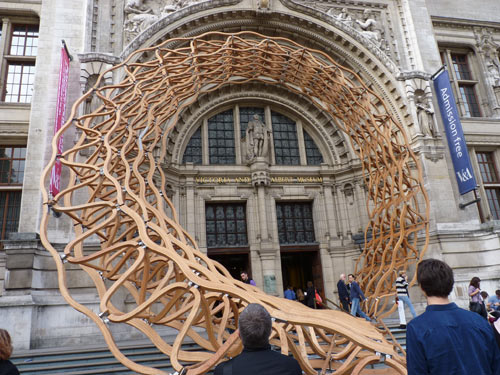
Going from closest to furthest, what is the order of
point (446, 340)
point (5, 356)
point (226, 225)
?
point (446, 340), point (5, 356), point (226, 225)

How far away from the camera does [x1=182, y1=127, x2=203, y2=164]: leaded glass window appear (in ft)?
57.5

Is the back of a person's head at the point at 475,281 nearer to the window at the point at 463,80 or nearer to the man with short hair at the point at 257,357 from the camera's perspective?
the man with short hair at the point at 257,357

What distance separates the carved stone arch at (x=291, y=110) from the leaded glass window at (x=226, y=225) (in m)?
3.89

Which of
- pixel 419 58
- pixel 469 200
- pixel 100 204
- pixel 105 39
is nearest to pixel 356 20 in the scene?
pixel 419 58

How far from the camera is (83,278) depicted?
458 inches

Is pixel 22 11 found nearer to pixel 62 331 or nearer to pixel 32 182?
pixel 32 182

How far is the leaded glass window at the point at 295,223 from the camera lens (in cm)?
1744

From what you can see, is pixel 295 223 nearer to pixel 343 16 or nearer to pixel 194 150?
pixel 194 150

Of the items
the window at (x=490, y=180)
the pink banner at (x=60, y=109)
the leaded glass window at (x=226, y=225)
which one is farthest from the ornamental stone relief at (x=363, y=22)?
the pink banner at (x=60, y=109)

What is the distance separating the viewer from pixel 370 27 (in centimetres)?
1862

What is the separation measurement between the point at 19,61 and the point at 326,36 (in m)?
14.4

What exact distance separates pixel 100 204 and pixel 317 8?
53.6ft

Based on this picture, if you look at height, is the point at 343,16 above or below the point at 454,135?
above

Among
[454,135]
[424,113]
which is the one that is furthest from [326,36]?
[454,135]
